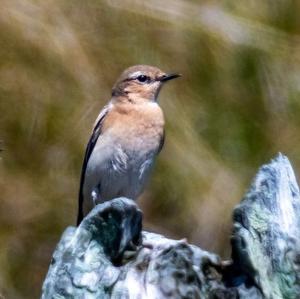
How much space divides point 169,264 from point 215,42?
5.78 feet

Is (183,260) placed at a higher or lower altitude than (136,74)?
lower

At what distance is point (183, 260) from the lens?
5.23ft

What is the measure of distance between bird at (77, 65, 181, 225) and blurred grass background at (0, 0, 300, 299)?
1.8 inches

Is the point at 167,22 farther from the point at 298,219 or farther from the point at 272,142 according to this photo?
the point at 298,219

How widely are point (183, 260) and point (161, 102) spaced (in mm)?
1897

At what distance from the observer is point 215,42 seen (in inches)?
130

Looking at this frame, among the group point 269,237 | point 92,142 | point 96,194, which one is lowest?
point 96,194

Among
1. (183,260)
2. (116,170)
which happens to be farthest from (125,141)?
(183,260)

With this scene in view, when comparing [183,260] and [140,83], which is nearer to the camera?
[183,260]

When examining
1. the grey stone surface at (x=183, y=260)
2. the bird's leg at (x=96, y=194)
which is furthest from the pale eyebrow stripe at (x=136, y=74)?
the grey stone surface at (x=183, y=260)

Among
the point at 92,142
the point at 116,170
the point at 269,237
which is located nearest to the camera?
the point at 269,237

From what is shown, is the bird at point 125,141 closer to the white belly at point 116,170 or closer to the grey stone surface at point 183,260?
the white belly at point 116,170

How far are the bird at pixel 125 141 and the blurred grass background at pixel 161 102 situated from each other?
5cm

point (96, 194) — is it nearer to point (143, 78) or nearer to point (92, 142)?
point (92, 142)
